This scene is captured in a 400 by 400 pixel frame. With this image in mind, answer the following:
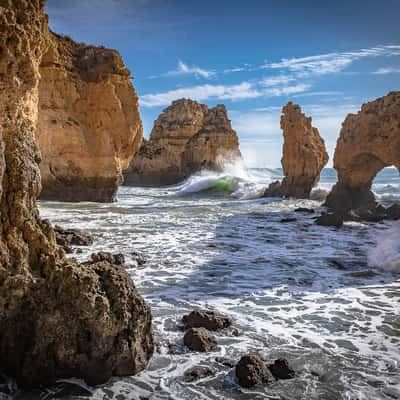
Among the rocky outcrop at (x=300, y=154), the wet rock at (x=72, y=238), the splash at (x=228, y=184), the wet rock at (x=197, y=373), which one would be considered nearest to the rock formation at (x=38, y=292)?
the wet rock at (x=197, y=373)

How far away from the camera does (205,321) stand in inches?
148

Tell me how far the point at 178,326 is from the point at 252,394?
48.8 inches

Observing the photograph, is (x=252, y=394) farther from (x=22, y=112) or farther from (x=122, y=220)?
(x=122, y=220)

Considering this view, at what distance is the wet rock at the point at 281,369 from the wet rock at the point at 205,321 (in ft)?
2.79

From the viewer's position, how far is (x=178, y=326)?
3.77 metres

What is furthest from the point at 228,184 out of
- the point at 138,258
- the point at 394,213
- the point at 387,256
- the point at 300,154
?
the point at 138,258

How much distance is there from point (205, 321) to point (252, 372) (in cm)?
99

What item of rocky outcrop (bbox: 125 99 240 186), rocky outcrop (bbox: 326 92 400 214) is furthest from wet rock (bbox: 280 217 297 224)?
rocky outcrop (bbox: 125 99 240 186)

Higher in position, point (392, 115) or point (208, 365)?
point (392, 115)

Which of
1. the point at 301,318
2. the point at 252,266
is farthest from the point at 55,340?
the point at 252,266

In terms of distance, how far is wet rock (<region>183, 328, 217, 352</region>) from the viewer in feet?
10.8

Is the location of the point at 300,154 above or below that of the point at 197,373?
above

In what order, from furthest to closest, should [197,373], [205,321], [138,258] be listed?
1. [138,258]
2. [205,321]
3. [197,373]

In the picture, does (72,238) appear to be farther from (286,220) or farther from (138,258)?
(286,220)
